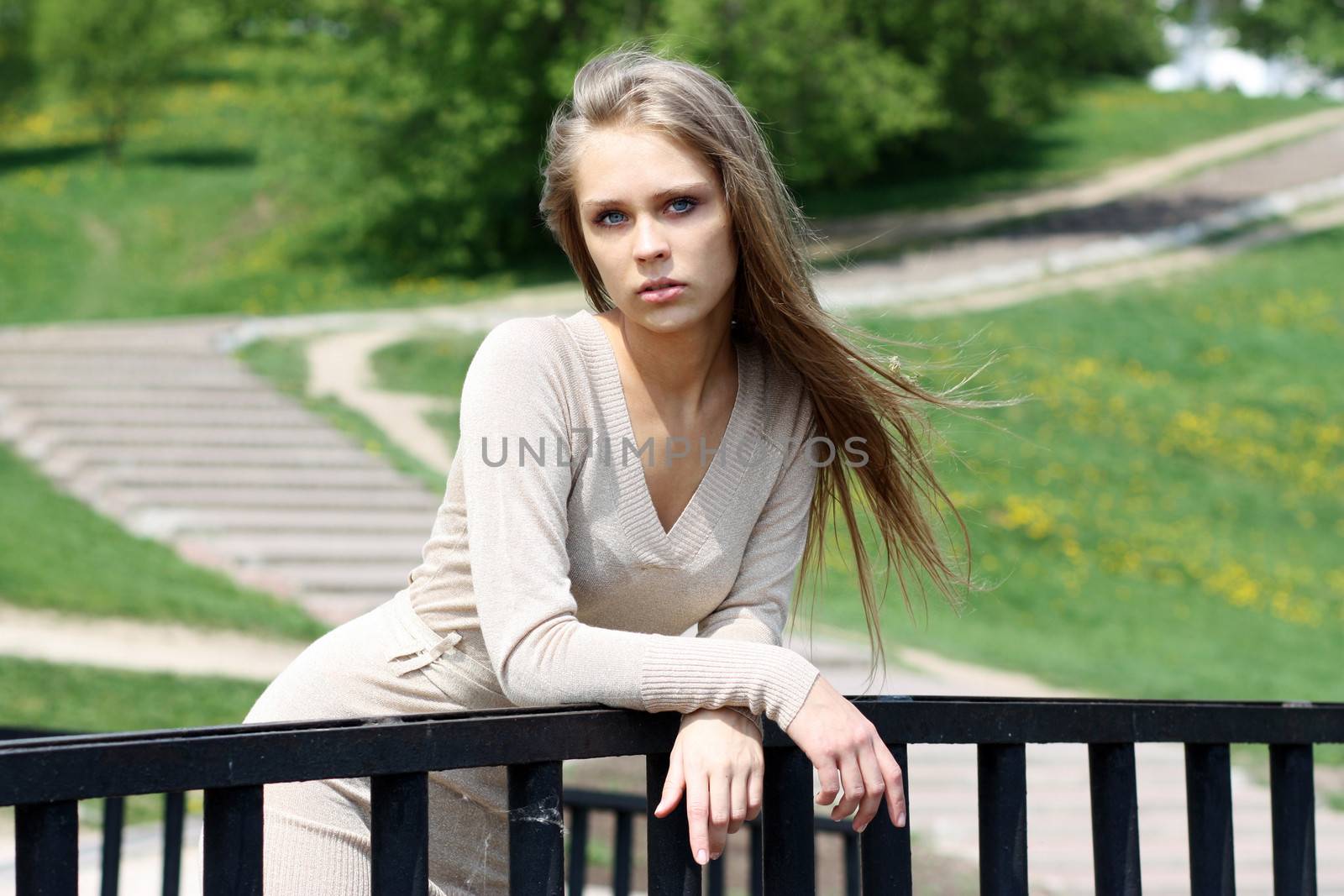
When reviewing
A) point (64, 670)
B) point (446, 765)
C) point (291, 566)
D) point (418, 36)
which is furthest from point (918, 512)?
point (418, 36)

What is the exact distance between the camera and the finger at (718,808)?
1.62 m

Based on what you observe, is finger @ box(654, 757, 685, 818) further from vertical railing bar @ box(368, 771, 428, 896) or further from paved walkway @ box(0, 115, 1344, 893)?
paved walkway @ box(0, 115, 1344, 893)

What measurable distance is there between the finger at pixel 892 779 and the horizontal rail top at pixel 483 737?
0.17 ft

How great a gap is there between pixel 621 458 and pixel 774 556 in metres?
0.28

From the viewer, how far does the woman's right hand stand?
166 cm

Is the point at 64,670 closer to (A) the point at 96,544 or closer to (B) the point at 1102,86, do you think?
(A) the point at 96,544

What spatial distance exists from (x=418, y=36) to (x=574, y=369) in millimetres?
21483

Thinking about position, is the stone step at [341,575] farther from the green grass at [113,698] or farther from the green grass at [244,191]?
the green grass at [244,191]

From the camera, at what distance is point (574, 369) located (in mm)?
1986

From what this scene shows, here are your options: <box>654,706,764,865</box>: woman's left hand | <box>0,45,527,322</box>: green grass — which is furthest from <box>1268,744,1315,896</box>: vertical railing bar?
<box>0,45,527,322</box>: green grass

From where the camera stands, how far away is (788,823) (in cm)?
172

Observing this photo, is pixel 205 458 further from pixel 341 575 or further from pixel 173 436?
pixel 341 575

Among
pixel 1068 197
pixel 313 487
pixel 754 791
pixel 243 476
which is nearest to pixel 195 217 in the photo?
pixel 1068 197

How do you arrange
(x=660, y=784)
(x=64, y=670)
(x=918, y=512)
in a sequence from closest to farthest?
(x=660, y=784) < (x=918, y=512) < (x=64, y=670)
